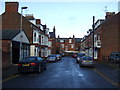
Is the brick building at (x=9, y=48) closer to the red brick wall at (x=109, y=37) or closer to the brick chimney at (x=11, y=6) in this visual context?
the brick chimney at (x=11, y=6)

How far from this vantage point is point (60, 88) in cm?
837

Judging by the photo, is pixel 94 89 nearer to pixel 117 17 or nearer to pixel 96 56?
pixel 117 17

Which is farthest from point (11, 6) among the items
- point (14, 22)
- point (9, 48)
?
point (9, 48)

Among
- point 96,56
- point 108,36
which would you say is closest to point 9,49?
point 108,36

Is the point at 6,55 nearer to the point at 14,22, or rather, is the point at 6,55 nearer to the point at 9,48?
the point at 9,48

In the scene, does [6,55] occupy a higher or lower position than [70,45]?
lower

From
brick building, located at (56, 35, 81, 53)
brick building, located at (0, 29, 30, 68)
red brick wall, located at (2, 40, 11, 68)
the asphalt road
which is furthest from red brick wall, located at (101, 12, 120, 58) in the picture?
brick building, located at (56, 35, 81, 53)

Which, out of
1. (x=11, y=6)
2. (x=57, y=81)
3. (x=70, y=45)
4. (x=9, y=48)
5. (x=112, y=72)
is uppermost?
(x=11, y=6)

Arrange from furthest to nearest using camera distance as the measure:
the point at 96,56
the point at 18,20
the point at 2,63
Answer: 1. the point at 96,56
2. the point at 18,20
3. the point at 2,63

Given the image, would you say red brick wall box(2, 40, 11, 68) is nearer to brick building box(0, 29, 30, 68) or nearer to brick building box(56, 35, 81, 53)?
brick building box(0, 29, 30, 68)

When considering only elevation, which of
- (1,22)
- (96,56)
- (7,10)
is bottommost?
(96,56)

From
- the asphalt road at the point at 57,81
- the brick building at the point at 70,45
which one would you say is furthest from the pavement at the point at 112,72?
the brick building at the point at 70,45

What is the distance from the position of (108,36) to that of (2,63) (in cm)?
2430

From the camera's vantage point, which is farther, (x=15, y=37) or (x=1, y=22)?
(x=1, y=22)
